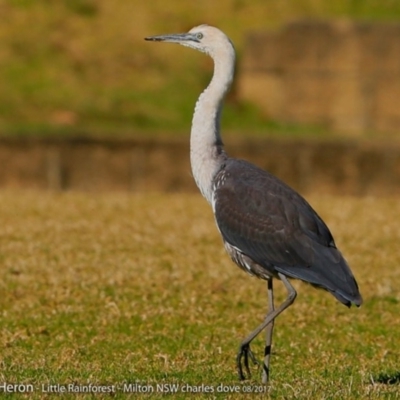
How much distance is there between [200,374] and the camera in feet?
23.2

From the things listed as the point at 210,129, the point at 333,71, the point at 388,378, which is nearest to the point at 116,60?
the point at 333,71

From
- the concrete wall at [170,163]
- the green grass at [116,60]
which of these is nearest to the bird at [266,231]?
the concrete wall at [170,163]

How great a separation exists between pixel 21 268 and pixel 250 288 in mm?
1926

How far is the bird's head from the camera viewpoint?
764 cm

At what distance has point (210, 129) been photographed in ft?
24.5

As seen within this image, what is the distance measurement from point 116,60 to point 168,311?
11.3 m

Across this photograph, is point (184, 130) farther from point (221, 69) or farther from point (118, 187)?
point (221, 69)

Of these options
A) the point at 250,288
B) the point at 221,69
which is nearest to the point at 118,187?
the point at 250,288

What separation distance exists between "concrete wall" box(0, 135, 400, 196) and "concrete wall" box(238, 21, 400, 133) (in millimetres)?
1884

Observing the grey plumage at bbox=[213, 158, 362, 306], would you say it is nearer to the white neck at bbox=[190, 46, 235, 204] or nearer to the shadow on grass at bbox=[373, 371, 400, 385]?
the white neck at bbox=[190, 46, 235, 204]

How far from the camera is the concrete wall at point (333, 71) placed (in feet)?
61.3

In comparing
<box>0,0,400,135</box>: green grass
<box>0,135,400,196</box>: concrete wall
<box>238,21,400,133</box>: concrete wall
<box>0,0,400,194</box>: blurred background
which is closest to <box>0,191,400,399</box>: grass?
<box>0,135,400,196</box>: concrete wall

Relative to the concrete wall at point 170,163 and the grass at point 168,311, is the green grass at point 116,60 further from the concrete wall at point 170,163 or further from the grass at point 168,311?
the grass at point 168,311

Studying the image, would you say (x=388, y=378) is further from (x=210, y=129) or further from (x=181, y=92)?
(x=181, y=92)
